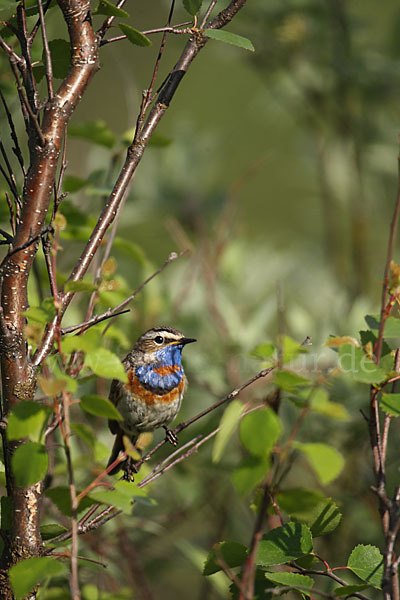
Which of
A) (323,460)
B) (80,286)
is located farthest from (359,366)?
(80,286)

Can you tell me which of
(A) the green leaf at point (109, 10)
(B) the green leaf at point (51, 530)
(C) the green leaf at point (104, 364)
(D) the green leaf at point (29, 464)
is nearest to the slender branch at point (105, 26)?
(A) the green leaf at point (109, 10)

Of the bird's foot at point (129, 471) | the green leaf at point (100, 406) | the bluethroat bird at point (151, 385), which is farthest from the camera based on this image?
the bluethroat bird at point (151, 385)

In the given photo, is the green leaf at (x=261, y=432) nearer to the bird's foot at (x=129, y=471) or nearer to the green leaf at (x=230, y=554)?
the green leaf at (x=230, y=554)

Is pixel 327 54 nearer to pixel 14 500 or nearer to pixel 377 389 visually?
pixel 377 389

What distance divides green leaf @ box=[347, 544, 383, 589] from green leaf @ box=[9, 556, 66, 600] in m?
0.43

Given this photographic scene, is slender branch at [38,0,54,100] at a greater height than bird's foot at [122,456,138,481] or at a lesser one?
greater

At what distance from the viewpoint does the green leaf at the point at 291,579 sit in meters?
1.00

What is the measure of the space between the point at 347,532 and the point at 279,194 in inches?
123

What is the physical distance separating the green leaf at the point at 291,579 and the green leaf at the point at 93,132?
39.8 inches

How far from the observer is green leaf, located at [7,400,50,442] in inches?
35.9

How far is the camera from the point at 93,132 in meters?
1.59

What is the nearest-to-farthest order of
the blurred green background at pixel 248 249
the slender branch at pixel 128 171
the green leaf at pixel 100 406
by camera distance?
the green leaf at pixel 100 406
the slender branch at pixel 128 171
the blurred green background at pixel 248 249

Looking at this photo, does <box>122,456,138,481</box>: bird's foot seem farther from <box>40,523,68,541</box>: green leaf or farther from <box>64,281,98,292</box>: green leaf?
<box>64,281,98,292</box>: green leaf

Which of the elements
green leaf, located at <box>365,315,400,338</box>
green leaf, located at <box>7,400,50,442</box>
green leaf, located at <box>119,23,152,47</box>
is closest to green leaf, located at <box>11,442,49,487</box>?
green leaf, located at <box>7,400,50,442</box>
